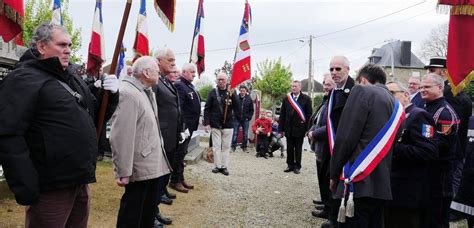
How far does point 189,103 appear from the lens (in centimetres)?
643

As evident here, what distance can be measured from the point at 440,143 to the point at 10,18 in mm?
4154

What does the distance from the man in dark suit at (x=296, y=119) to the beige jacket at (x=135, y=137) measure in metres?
5.14

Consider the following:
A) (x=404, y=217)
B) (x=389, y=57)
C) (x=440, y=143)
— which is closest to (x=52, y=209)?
(x=404, y=217)

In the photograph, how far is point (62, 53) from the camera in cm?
261

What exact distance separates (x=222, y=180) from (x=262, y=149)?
403cm

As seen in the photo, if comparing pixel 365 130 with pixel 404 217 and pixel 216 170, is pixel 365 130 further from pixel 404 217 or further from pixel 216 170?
pixel 216 170

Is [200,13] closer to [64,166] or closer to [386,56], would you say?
[64,166]

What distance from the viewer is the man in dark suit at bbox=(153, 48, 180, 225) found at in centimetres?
426

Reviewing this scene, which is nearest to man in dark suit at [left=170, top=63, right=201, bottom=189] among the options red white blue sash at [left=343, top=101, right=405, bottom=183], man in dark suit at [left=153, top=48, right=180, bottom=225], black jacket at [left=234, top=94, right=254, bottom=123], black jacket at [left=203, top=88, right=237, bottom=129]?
black jacket at [left=203, top=88, right=237, bottom=129]

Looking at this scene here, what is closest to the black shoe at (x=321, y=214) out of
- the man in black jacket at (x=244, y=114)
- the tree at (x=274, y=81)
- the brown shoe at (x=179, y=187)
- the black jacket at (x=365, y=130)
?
the brown shoe at (x=179, y=187)

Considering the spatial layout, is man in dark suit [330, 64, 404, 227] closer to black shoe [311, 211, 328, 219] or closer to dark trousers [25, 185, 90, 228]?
dark trousers [25, 185, 90, 228]

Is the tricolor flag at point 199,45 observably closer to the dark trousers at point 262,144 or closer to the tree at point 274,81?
the dark trousers at point 262,144

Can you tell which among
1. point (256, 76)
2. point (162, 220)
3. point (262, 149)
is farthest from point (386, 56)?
point (162, 220)

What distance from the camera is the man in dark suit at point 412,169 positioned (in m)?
3.58
